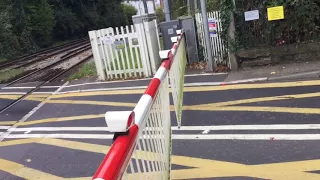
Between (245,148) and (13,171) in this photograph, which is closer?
(245,148)

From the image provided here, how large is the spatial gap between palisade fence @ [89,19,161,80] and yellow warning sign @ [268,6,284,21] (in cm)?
346

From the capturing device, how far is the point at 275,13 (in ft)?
27.9

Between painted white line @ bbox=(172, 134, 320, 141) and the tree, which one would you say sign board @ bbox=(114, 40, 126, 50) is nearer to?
painted white line @ bbox=(172, 134, 320, 141)

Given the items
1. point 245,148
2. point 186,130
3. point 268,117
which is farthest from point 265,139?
point 186,130

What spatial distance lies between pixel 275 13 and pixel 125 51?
4299mm

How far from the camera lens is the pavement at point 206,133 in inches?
170

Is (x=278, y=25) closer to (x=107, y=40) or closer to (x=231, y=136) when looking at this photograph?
(x=231, y=136)

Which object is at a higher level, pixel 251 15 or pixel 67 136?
pixel 251 15

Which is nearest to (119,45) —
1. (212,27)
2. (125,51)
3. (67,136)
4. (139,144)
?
(125,51)

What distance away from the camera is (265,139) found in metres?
4.86

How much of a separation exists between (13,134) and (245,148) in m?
4.66

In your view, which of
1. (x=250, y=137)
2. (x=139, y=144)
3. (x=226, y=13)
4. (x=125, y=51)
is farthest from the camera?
(x=125, y=51)

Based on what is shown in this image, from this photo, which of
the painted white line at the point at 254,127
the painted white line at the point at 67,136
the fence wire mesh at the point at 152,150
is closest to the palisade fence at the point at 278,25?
the painted white line at the point at 254,127

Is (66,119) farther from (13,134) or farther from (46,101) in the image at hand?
(46,101)
